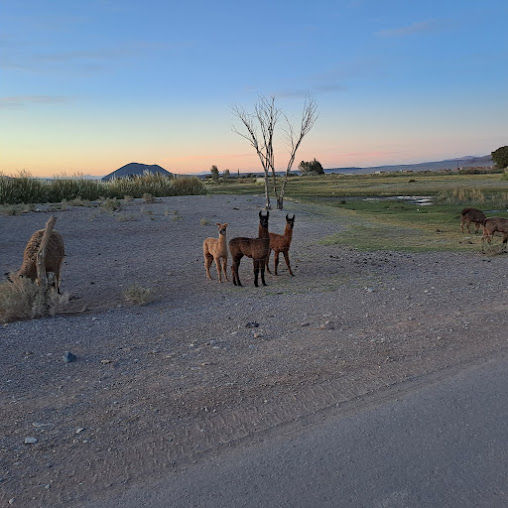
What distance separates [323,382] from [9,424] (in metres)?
3.03

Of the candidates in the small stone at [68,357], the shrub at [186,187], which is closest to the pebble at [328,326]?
the small stone at [68,357]

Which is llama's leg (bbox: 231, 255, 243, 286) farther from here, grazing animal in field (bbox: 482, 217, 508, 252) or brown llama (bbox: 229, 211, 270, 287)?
grazing animal in field (bbox: 482, 217, 508, 252)

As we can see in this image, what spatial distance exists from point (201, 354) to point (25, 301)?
11.1ft

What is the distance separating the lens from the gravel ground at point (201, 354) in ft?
15.3

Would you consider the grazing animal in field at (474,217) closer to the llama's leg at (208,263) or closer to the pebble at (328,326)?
the llama's leg at (208,263)

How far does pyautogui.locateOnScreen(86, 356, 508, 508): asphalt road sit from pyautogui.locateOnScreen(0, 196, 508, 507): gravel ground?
233 mm

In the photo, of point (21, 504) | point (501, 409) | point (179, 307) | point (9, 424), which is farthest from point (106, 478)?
point (179, 307)

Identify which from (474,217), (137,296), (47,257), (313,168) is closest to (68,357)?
(137,296)

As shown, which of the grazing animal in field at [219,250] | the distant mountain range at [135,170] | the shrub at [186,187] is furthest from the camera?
the distant mountain range at [135,170]

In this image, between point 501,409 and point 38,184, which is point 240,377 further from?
point 38,184

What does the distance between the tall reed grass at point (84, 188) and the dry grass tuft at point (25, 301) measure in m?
19.4

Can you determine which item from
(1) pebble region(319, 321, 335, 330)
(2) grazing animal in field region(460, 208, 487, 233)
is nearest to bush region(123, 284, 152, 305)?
(1) pebble region(319, 321, 335, 330)

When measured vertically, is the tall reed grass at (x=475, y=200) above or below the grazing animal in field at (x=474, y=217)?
below

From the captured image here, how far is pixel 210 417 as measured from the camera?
5207 millimetres
